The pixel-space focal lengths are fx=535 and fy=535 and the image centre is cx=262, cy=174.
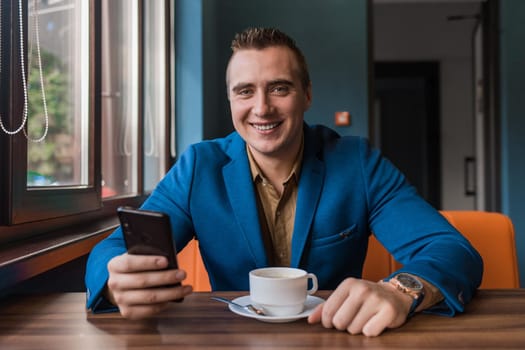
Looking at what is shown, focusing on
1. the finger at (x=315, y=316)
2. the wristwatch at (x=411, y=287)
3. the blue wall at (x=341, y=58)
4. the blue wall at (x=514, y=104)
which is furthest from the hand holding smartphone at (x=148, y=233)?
the blue wall at (x=514, y=104)

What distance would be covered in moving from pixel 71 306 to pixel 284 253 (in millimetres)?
508

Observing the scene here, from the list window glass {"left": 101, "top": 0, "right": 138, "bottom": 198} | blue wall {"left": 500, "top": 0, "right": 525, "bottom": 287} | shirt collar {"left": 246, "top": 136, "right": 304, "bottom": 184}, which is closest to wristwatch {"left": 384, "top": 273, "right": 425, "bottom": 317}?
shirt collar {"left": 246, "top": 136, "right": 304, "bottom": 184}

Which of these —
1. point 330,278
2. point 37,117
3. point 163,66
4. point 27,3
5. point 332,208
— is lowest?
point 330,278

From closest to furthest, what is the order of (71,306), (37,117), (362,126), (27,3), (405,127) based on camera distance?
(71,306) < (27,3) < (37,117) < (362,126) < (405,127)

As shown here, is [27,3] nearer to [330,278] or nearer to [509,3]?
[330,278]

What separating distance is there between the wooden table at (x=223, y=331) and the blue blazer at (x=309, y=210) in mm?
296

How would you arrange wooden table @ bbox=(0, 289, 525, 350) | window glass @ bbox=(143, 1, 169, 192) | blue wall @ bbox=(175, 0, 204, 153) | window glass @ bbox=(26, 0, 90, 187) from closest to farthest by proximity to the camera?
wooden table @ bbox=(0, 289, 525, 350) → window glass @ bbox=(26, 0, 90, 187) → window glass @ bbox=(143, 1, 169, 192) → blue wall @ bbox=(175, 0, 204, 153)

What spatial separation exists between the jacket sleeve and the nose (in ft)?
0.85

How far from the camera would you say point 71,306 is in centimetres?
94

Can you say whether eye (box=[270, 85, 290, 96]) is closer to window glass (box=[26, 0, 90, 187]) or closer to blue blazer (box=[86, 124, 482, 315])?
blue blazer (box=[86, 124, 482, 315])

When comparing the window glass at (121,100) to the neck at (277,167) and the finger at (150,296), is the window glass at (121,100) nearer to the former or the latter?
the neck at (277,167)

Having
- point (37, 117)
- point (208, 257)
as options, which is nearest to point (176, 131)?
point (37, 117)

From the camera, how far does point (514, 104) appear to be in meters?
3.47

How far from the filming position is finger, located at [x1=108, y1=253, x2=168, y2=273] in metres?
0.80
